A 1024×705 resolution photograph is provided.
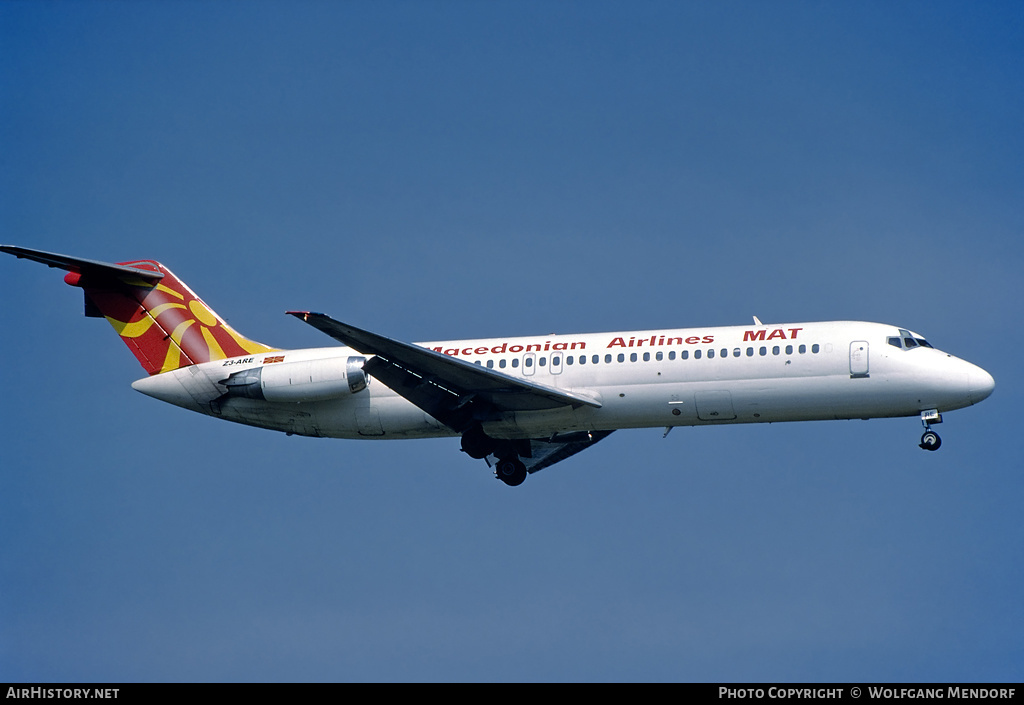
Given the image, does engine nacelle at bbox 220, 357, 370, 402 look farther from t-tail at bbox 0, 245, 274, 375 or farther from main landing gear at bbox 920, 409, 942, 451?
main landing gear at bbox 920, 409, 942, 451

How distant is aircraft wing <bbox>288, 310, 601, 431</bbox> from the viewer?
97.5 feet

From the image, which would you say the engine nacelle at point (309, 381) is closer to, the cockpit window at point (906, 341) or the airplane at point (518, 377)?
the airplane at point (518, 377)

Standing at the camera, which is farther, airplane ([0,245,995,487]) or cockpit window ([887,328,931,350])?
cockpit window ([887,328,931,350])

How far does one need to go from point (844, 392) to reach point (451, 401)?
953 cm

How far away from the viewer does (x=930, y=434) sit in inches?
1174

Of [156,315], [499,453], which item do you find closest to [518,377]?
[499,453]

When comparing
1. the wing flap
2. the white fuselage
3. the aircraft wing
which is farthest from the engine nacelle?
the wing flap

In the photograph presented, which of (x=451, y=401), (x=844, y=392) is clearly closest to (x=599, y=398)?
(x=451, y=401)

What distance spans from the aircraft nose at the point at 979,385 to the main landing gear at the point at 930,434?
35.8 inches

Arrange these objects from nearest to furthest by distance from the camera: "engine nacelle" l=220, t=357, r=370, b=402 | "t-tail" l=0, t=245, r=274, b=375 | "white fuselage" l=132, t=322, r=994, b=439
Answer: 1. "white fuselage" l=132, t=322, r=994, b=439
2. "engine nacelle" l=220, t=357, r=370, b=402
3. "t-tail" l=0, t=245, r=274, b=375

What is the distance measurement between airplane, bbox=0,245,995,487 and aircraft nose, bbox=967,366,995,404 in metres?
0.03
